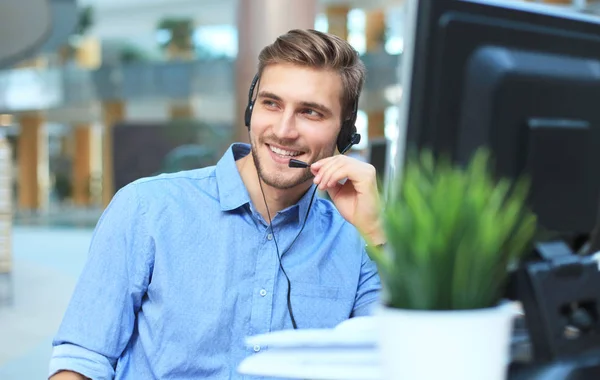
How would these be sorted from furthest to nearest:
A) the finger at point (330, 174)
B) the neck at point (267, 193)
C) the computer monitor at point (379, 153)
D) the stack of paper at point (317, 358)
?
1. the computer monitor at point (379, 153)
2. the neck at point (267, 193)
3. the finger at point (330, 174)
4. the stack of paper at point (317, 358)

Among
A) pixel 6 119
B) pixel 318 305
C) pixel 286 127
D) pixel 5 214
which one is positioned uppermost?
pixel 286 127

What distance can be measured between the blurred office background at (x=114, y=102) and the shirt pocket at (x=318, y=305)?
19.8ft

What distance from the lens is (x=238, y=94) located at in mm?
5355

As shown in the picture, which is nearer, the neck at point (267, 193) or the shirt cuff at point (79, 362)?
the shirt cuff at point (79, 362)

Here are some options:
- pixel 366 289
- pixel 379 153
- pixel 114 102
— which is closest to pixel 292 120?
pixel 366 289

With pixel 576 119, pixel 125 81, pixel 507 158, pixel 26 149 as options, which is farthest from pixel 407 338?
pixel 26 149

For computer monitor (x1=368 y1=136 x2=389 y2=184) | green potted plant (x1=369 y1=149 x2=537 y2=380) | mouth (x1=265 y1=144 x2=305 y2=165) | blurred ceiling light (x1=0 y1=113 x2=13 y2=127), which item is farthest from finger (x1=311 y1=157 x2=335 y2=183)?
blurred ceiling light (x1=0 y1=113 x2=13 y2=127)

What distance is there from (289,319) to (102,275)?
320 mm

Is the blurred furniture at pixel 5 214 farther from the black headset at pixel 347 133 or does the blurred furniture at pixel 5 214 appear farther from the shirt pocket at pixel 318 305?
the shirt pocket at pixel 318 305

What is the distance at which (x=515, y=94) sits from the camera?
94cm

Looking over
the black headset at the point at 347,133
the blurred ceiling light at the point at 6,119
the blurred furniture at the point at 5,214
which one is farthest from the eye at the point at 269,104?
the blurred ceiling light at the point at 6,119

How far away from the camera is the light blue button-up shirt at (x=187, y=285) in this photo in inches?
54.2

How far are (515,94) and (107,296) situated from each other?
765 mm

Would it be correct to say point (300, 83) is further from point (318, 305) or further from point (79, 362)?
point (79, 362)
